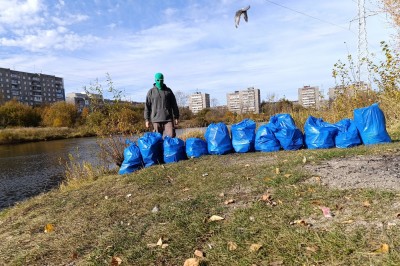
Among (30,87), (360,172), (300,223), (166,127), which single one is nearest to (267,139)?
(166,127)

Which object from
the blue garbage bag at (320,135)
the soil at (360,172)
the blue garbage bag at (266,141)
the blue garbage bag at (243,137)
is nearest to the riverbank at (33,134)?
the blue garbage bag at (243,137)

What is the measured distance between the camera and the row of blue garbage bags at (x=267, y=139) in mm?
5965

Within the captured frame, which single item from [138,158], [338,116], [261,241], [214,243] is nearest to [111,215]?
[214,243]

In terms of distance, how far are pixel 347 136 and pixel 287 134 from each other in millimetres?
1110

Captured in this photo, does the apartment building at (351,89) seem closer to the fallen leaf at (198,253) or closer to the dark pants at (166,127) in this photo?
the dark pants at (166,127)

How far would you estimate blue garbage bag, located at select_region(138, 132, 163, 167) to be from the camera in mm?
6109

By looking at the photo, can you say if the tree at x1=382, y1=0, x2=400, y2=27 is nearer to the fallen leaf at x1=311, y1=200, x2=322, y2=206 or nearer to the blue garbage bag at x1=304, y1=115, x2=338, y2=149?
the blue garbage bag at x1=304, y1=115, x2=338, y2=149

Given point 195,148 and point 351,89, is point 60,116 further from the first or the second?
point 195,148

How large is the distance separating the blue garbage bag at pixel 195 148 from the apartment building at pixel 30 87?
92.7 meters

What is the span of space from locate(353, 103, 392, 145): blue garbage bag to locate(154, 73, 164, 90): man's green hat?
412 centimetres

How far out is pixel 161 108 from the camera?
22.7 ft

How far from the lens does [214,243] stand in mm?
2467

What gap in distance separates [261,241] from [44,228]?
2.59 m

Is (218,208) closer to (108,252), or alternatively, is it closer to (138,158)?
(108,252)
